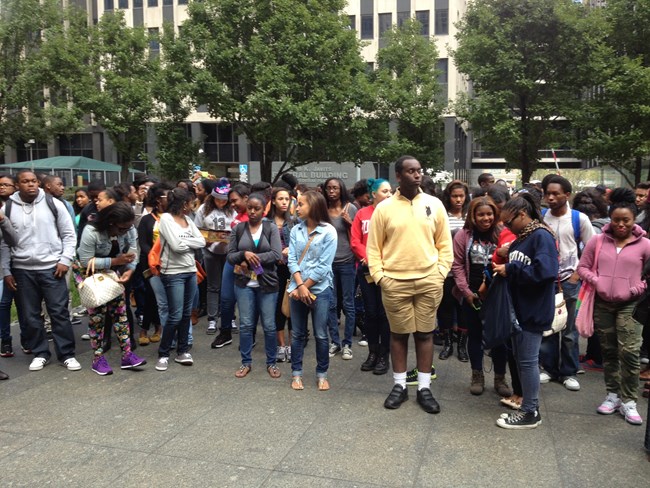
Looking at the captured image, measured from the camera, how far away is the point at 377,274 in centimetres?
463

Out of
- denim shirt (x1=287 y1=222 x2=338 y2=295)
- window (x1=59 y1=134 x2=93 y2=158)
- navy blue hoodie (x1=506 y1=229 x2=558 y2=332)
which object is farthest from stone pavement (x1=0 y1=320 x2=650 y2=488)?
window (x1=59 y1=134 x2=93 y2=158)

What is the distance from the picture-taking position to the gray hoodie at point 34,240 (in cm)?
569

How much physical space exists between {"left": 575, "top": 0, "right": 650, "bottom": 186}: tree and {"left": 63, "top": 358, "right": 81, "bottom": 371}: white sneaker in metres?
16.6

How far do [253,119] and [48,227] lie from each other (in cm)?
1669

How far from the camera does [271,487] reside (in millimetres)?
3504

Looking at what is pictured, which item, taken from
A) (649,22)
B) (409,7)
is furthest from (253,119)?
(409,7)

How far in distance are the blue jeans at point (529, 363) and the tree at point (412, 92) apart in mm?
22645

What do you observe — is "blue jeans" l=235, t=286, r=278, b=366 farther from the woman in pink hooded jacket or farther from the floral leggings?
the woman in pink hooded jacket

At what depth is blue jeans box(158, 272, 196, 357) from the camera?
5820 millimetres

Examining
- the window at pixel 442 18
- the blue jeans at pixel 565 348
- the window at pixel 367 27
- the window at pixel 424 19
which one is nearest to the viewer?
the blue jeans at pixel 565 348

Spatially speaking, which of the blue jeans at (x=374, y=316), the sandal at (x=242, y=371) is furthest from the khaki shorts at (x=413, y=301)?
the sandal at (x=242, y=371)

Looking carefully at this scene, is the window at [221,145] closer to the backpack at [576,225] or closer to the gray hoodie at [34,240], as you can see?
the gray hoodie at [34,240]

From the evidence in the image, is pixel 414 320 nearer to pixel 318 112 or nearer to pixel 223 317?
pixel 223 317

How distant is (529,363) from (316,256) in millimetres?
2007
